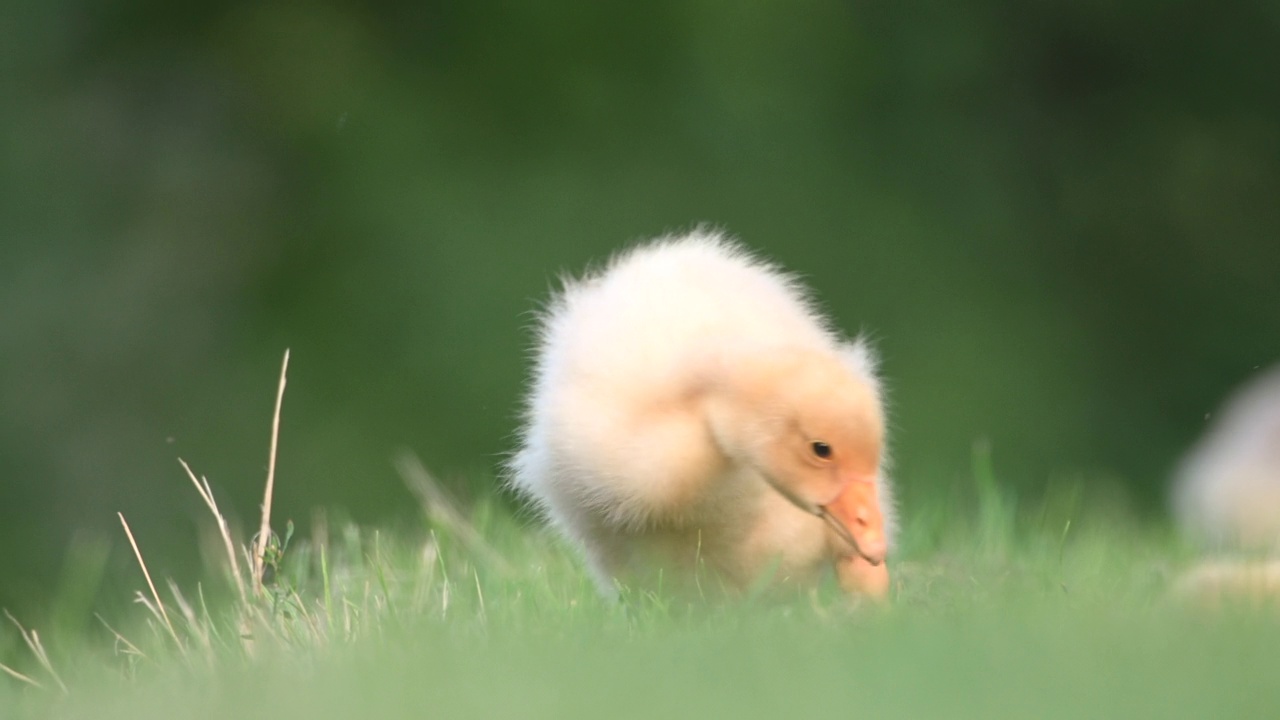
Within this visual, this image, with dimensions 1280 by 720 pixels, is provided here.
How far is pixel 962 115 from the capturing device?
9.66 meters

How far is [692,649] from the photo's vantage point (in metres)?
2.80

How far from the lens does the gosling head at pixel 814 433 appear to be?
3492 mm

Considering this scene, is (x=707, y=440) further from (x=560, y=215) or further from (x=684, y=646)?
(x=560, y=215)

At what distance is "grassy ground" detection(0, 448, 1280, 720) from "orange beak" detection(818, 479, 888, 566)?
0.13 m

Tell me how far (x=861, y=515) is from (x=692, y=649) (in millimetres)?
829

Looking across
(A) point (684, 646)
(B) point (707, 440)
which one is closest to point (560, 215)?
(B) point (707, 440)

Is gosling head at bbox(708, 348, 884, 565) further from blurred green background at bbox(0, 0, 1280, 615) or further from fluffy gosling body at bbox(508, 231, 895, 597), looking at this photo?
blurred green background at bbox(0, 0, 1280, 615)

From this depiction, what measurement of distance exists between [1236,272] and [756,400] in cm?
686

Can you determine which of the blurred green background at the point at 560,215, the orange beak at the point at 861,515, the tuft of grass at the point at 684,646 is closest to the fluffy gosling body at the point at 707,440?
the orange beak at the point at 861,515

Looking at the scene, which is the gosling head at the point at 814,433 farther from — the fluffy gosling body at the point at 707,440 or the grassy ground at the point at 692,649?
the grassy ground at the point at 692,649

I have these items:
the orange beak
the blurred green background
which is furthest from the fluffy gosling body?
the blurred green background

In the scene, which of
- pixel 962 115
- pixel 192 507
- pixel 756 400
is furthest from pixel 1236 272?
pixel 756 400

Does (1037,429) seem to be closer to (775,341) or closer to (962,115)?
(962,115)

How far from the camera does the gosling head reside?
Result: 3492 millimetres
